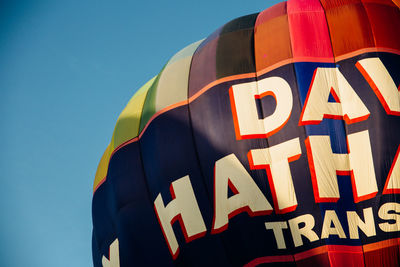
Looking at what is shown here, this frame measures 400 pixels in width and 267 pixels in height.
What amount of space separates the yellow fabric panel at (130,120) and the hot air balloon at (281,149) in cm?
40

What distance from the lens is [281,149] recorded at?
5797mm

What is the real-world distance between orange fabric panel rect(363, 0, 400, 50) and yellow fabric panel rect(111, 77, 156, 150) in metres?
2.73

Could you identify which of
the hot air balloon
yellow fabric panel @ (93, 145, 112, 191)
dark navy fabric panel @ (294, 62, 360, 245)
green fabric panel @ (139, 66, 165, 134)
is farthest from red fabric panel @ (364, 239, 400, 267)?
yellow fabric panel @ (93, 145, 112, 191)

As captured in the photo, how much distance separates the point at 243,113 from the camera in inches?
238

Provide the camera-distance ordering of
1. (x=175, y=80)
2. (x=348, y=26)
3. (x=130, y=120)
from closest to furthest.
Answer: (x=348, y=26), (x=175, y=80), (x=130, y=120)

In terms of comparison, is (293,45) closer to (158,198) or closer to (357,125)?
(357,125)

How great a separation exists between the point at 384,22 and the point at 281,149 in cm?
162

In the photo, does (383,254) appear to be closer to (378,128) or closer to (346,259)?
(346,259)

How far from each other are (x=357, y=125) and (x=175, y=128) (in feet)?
5.99

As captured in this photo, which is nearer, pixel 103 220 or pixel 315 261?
pixel 315 261

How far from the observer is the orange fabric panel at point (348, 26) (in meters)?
5.97


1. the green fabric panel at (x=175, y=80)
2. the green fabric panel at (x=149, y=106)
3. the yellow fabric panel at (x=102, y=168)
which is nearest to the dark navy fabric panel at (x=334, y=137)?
the green fabric panel at (x=175, y=80)

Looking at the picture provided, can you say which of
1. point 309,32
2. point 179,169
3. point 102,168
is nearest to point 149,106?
point 179,169

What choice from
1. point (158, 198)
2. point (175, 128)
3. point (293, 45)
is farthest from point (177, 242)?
point (293, 45)
